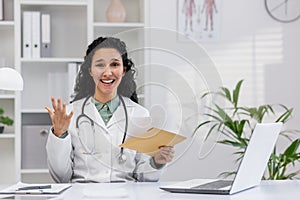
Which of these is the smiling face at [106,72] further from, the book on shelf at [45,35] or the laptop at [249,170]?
the book on shelf at [45,35]

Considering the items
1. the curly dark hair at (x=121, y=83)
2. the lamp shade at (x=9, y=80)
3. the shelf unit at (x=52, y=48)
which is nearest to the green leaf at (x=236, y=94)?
the shelf unit at (x=52, y=48)

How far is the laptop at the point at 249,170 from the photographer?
6.59ft

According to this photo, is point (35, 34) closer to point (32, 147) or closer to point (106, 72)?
point (32, 147)

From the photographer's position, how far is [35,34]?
12.9 ft

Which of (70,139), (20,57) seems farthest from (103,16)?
(70,139)

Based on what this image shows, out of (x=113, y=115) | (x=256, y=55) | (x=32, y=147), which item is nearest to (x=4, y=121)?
(x=32, y=147)

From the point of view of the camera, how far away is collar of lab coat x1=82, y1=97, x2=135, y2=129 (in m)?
2.30

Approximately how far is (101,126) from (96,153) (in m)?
0.11

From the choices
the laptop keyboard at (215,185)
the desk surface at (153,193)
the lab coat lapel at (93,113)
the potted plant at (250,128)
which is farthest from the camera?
the potted plant at (250,128)

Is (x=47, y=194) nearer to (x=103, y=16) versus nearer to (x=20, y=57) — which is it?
(x=20, y=57)

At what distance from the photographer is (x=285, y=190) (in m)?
2.12

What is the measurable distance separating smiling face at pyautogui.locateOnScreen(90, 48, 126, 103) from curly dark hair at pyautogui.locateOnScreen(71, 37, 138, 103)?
0.06 ft

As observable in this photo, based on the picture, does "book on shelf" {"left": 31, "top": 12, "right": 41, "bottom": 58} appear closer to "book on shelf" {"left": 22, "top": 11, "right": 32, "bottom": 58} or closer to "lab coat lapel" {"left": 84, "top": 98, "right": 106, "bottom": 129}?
"book on shelf" {"left": 22, "top": 11, "right": 32, "bottom": 58}

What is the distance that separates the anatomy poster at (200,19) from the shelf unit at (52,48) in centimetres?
26
